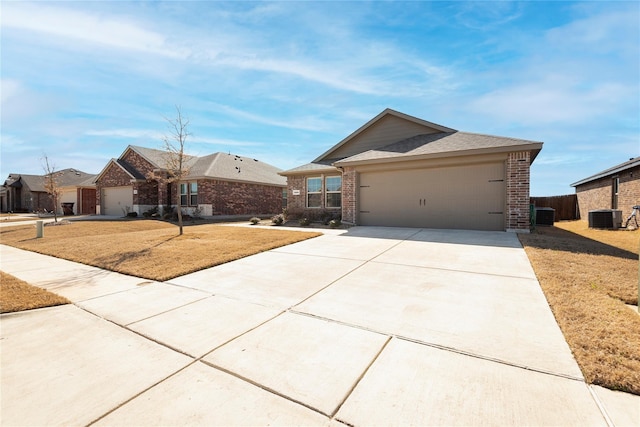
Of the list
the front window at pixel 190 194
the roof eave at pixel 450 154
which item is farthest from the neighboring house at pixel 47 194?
the roof eave at pixel 450 154

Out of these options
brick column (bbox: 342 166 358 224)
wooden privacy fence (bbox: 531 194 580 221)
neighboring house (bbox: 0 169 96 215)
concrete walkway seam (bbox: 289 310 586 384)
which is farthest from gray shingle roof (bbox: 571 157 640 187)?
neighboring house (bbox: 0 169 96 215)

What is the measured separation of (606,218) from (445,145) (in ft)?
29.9

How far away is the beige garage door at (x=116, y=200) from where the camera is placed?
23062 mm

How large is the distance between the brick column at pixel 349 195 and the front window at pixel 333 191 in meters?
1.66

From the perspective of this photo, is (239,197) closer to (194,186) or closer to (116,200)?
(194,186)

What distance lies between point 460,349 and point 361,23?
9.79m

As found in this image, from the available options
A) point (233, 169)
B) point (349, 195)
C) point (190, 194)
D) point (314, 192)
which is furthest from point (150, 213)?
point (349, 195)

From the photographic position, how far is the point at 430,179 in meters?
11.1

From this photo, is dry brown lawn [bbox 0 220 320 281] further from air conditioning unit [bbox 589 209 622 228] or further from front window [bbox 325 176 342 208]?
air conditioning unit [bbox 589 209 622 228]

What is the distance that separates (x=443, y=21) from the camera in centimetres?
870

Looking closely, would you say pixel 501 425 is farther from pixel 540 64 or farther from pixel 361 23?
pixel 540 64

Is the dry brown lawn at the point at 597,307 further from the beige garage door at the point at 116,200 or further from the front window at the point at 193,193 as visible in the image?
the beige garage door at the point at 116,200

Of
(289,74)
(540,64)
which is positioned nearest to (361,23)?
(289,74)

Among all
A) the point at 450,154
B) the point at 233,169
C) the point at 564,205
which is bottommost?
the point at 564,205
